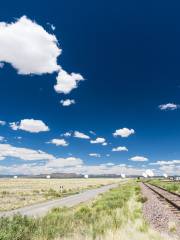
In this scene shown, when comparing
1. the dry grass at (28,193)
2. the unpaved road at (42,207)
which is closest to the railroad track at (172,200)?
the unpaved road at (42,207)

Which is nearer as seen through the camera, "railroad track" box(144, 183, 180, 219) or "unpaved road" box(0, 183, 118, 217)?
"unpaved road" box(0, 183, 118, 217)

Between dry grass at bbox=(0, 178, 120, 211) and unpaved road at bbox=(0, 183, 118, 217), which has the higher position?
dry grass at bbox=(0, 178, 120, 211)

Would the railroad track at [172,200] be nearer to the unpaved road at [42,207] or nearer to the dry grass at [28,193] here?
the unpaved road at [42,207]

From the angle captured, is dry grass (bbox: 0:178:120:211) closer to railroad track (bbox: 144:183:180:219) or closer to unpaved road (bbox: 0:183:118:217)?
unpaved road (bbox: 0:183:118:217)

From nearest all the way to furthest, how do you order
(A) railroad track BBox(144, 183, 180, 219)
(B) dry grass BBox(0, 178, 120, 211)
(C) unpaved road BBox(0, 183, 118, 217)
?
1. (C) unpaved road BBox(0, 183, 118, 217)
2. (A) railroad track BBox(144, 183, 180, 219)
3. (B) dry grass BBox(0, 178, 120, 211)

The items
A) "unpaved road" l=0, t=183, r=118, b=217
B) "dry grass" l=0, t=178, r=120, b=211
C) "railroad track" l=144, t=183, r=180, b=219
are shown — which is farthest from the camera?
"dry grass" l=0, t=178, r=120, b=211

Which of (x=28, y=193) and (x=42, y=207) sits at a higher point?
(x=28, y=193)

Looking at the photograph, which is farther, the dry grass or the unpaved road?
the dry grass

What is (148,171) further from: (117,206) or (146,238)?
(146,238)

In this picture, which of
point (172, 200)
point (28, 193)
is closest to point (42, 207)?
point (172, 200)

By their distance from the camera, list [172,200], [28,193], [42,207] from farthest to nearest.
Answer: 1. [28,193]
2. [172,200]
3. [42,207]

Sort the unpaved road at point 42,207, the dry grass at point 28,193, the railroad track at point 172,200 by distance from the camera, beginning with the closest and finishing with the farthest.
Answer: the unpaved road at point 42,207, the railroad track at point 172,200, the dry grass at point 28,193

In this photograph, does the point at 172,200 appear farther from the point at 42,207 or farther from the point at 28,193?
the point at 28,193

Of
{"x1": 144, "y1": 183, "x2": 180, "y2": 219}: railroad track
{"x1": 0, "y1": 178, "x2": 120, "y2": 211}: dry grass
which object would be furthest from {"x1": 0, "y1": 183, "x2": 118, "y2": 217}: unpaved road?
{"x1": 144, "y1": 183, "x2": 180, "y2": 219}: railroad track
